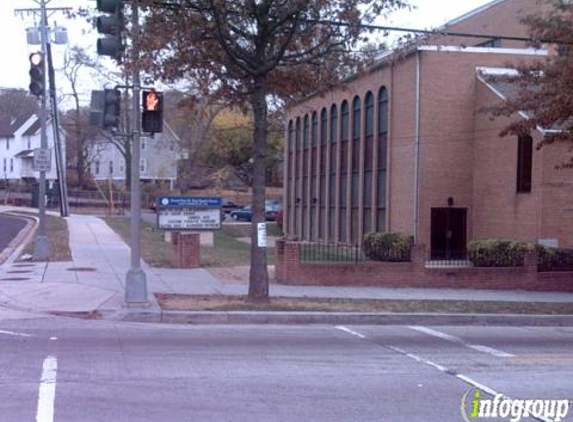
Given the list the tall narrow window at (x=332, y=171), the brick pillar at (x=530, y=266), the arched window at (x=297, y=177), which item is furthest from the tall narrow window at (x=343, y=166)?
the brick pillar at (x=530, y=266)

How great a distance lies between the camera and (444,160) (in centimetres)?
3073

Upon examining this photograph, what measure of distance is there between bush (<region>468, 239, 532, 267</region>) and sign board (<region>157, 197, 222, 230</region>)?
326 inches

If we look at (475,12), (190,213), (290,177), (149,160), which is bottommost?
(190,213)

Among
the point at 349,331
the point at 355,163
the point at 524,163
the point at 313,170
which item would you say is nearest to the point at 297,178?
the point at 313,170

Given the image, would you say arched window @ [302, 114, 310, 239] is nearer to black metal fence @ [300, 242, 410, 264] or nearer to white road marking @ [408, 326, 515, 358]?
black metal fence @ [300, 242, 410, 264]

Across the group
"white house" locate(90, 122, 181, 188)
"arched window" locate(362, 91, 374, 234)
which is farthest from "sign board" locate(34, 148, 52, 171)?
"white house" locate(90, 122, 181, 188)

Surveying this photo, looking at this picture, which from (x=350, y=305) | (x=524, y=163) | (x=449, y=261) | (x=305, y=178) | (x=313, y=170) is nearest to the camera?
(x=350, y=305)

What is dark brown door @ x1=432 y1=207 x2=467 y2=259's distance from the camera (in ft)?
101

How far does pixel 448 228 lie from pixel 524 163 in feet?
14.5

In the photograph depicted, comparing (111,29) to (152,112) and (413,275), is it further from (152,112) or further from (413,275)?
(413,275)

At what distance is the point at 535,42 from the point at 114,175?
80.4 m

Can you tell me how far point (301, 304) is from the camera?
16250 millimetres

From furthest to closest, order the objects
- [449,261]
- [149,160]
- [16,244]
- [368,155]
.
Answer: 1. [149,160]
2. [368,155]
3. [16,244]
4. [449,261]

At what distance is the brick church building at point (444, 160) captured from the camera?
2686 centimetres
